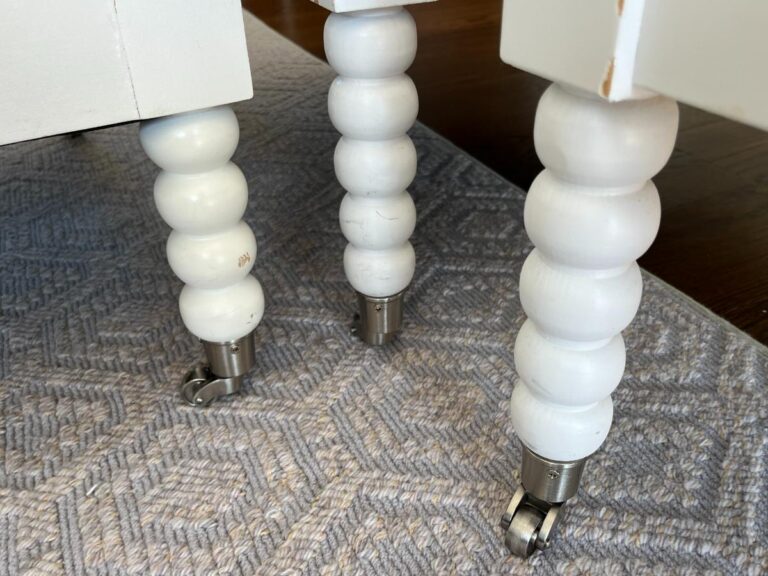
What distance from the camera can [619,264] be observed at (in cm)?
31

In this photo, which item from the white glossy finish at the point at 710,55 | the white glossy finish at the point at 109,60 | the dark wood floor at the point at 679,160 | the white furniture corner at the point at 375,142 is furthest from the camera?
the dark wood floor at the point at 679,160

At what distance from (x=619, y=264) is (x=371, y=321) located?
27 cm

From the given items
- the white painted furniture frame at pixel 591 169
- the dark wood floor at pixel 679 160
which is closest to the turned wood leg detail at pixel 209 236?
the white painted furniture frame at pixel 591 169

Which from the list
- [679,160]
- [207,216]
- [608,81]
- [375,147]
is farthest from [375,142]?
[679,160]

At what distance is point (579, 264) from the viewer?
312mm

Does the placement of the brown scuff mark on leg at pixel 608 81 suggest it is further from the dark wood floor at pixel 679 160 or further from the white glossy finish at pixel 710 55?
the dark wood floor at pixel 679 160

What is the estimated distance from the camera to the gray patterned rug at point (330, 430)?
0.42 metres

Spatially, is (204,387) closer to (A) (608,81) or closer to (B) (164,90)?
(B) (164,90)

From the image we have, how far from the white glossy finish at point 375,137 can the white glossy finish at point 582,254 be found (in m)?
0.17

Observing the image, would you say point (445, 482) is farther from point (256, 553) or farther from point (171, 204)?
point (171, 204)

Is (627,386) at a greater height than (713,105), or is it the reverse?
(713,105)

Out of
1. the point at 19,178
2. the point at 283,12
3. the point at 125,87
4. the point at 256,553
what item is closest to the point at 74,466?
the point at 256,553

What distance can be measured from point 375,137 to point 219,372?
203 mm

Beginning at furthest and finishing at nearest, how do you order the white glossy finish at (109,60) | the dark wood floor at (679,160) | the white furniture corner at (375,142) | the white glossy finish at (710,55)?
the dark wood floor at (679,160) < the white furniture corner at (375,142) < the white glossy finish at (109,60) < the white glossy finish at (710,55)
